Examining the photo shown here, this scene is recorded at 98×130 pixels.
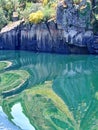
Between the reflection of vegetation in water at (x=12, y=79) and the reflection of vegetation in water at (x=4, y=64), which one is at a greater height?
the reflection of vegetation in water at (x=12, y=79)

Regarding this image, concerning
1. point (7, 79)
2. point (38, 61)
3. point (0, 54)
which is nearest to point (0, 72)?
point (7, 79)

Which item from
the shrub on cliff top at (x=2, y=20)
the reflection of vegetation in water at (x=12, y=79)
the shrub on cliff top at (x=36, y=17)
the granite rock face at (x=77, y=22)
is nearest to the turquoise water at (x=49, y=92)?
the reflection of vegetation in water at (x=12, y=79)

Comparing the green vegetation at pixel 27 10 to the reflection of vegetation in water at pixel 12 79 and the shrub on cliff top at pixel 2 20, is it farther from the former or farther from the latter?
the reflection of vegetation in water at pixel 12 79

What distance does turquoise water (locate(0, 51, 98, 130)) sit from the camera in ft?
88.9

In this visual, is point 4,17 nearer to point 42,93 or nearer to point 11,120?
point 42,93

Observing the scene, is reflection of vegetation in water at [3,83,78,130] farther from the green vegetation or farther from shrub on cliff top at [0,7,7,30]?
shrub on cliff top at [0,7,7,30]

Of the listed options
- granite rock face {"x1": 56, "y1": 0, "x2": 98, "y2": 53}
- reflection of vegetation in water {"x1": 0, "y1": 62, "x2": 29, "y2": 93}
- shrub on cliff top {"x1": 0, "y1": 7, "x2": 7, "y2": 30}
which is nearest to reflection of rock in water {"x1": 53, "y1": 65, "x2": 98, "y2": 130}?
reflection of vegetation in water {"x1": 0, "y1": 62, "x2": 29, "y2": 93}

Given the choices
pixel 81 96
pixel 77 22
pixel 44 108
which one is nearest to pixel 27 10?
pixel 77 22

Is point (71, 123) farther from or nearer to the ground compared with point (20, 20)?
nearer to the ground

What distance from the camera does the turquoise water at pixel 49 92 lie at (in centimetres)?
2710

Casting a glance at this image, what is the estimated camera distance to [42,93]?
34188 mm

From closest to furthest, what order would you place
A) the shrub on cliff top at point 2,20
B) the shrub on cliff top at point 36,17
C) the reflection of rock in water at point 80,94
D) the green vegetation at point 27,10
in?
the reflection of rock in water at point 80,94, the shrub on cliff top at point 36,17, the green vegetation at point 27,10, the shrub on cliff top at point 2,20

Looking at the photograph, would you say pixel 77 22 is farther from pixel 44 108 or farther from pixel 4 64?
pixel 44 108

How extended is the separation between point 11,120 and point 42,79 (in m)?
12.6
